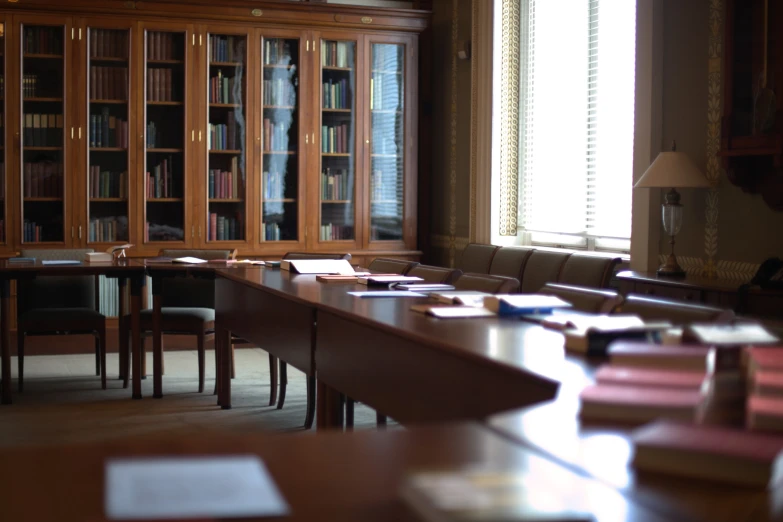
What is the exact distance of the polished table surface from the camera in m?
0.96

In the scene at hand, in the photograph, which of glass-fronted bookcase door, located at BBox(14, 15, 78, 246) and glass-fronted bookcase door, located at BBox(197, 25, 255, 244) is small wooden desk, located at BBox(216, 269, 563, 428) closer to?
glass-fronted bookcase door, located at BBox(197, 25, 255, 244)

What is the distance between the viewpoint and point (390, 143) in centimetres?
734

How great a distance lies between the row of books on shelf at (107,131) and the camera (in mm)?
6727

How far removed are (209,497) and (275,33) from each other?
6.38m

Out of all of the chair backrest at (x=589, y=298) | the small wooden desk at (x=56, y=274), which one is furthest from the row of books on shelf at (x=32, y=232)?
the chair backrest at (x=589, y=298)

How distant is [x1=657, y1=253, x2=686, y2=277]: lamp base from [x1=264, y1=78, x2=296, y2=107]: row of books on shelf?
3.70 meters

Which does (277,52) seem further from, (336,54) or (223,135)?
(223,135)

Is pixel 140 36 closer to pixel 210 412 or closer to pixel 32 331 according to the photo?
pixel 32 331

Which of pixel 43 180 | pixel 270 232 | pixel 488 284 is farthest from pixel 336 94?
pixel 488 284

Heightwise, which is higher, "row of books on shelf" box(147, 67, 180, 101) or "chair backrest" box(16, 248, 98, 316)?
"row of books on shelf" box(147, 67, 180, 101)

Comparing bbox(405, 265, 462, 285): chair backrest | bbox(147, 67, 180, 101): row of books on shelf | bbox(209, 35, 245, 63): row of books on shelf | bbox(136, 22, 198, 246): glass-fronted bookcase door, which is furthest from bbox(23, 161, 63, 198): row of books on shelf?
bbox(405, 265, 462, 285): chair backrest

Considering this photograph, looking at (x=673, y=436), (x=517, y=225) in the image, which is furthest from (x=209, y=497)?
(x=517, y=225)

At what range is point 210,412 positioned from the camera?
196 inches

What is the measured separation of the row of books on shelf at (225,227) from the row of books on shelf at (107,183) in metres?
0.66
